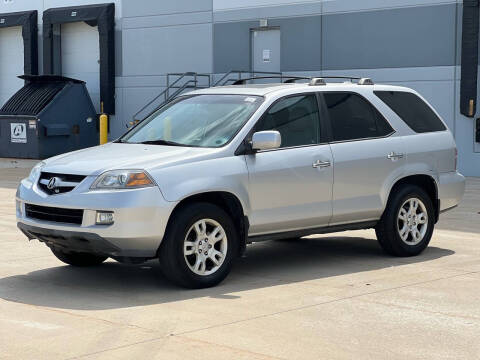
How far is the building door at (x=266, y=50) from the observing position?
83.8 ft

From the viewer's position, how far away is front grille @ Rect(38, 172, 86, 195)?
7855 millimetres

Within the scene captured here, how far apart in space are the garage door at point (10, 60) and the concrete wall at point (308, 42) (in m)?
2.63

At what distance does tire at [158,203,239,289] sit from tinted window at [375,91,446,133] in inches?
103

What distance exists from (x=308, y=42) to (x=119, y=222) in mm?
17770

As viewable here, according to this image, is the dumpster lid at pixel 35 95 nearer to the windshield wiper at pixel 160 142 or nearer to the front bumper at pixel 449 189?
the front bumper at pixel 449 189

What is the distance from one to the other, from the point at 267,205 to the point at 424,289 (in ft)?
5.09

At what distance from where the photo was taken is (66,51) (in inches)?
1256

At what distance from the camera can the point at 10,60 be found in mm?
33656

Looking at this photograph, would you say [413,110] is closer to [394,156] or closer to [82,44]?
[394,156]

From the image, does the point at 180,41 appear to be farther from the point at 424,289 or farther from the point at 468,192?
the point at 424,289

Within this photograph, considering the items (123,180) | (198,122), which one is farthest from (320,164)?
(123,180)

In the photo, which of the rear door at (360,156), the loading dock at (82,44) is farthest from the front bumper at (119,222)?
the loading dock at (82,44)

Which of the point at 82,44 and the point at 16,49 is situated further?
the point at 16,49

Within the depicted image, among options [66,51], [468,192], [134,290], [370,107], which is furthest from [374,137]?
[66,51]
